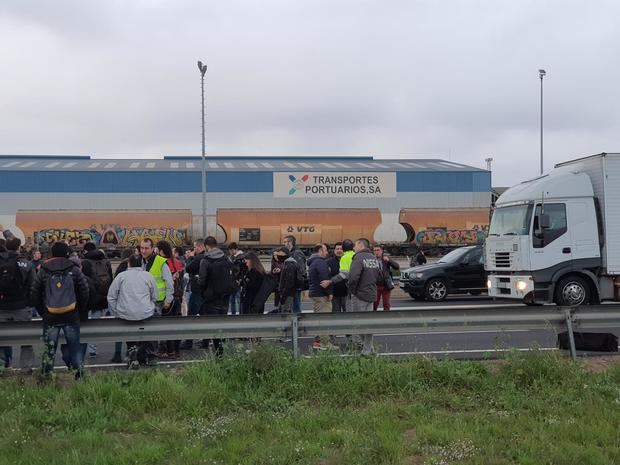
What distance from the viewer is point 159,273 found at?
8.84 m

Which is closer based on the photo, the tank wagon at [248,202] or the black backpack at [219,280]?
the black backpack at [219,280]

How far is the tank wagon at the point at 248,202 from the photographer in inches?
1677

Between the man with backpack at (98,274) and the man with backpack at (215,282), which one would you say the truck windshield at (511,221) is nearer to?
the man with backpack at (215,282)

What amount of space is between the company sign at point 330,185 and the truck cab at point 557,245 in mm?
34871

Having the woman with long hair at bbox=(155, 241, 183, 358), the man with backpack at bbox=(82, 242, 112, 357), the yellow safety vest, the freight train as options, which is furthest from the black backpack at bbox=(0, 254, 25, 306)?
the freight train

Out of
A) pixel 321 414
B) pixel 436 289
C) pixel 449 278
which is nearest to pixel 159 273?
pixel 321 414

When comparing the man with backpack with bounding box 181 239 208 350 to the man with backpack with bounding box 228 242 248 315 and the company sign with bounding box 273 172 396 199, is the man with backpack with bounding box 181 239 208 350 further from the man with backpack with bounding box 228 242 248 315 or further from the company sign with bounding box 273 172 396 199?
the company sign with bounding box 273 172 396 199

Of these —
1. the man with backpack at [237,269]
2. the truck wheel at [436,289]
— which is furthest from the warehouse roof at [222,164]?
the man with backpack at [237,269]

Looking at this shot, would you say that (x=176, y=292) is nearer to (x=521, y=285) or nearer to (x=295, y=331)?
(x=295, y=331)

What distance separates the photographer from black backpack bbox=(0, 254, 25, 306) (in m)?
7.97

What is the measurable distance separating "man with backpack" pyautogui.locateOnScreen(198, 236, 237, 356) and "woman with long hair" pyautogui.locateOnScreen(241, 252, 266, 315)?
3.55 feet

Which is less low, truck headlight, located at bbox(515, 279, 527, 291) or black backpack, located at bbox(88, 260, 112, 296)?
black backpack, located at bbox(88, 260, 112, 296)

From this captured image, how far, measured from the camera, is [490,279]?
15.3m

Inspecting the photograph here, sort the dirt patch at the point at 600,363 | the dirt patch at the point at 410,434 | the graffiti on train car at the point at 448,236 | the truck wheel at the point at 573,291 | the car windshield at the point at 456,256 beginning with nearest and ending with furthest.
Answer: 1. the dirt patch at the point at 410,434
2. the dirt patch at the point at 600,363
3. the truck wheel at the point at 573,291
4. the car windshield at the point at 456,256
5. the graffiti on train car at the point at 448,236
